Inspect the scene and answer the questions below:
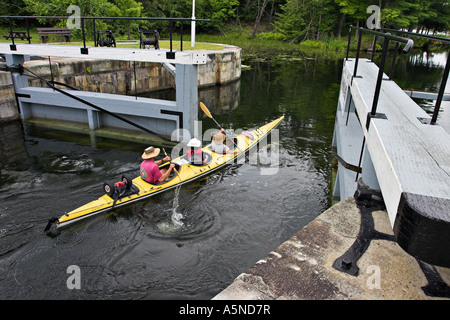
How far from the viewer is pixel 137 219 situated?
7289 mm

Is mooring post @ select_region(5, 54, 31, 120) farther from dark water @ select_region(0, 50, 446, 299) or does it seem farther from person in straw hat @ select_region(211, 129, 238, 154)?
person in straw hat @ select_region(211, 129, 238, 154)

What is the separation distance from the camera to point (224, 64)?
20.3m

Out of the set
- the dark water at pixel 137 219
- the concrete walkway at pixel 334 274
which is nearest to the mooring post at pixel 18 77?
the dark water at pixel 137 219

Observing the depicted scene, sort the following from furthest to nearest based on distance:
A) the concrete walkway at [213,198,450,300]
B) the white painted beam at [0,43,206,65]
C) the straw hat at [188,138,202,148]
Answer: the white painted beam at [0,43,206,65], the straw hat at [188,138,202,148], the concrete walkway at [213,198,450,300]

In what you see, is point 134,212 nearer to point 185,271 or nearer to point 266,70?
point 185,271

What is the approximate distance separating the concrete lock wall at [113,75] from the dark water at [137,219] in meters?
1.73

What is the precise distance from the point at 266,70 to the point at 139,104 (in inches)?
672

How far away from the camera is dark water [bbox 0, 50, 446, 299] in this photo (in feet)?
18.5

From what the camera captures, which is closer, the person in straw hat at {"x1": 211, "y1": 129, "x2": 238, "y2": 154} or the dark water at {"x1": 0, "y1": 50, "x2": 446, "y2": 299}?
the dark water at {"x1": 0, "y1": 50, "x2": 446, "y2": 299}

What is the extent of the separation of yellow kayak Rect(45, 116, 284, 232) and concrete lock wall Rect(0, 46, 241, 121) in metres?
3.64

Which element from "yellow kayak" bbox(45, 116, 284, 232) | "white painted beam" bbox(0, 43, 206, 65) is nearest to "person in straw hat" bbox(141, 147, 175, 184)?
"yellow kayak" bbox(45, 116, 284, 232)

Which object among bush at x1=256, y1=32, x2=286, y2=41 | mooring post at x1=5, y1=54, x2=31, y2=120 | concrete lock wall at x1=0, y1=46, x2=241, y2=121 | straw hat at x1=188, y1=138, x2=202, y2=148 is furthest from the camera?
bush at x1=256, y1=32, x2=286, y2=41

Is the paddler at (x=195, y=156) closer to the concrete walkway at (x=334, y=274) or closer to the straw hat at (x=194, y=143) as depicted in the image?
the straw hat at (x=194, y=143)

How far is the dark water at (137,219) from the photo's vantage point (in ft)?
18.5
